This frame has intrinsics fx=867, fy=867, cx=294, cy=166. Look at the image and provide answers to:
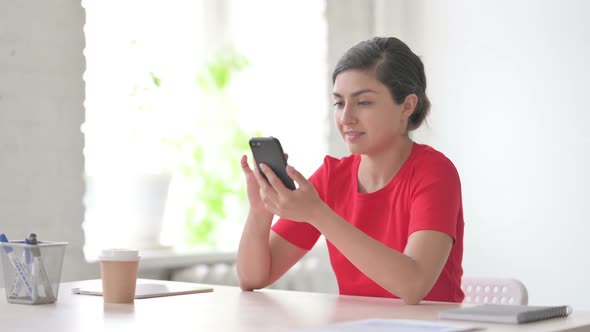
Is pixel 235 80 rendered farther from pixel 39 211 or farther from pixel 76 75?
pixel 39 211

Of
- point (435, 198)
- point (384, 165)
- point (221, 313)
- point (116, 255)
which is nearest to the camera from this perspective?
point (221, 313)

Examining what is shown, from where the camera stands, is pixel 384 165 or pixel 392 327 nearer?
pixel 392 327

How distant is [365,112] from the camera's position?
1939mm

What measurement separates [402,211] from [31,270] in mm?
782

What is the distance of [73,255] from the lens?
2828 millimetres

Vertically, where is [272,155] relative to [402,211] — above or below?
above

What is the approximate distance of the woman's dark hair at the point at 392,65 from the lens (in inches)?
76.6

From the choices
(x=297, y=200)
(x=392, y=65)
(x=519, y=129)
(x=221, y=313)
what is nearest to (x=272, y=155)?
(x=297, y=200)

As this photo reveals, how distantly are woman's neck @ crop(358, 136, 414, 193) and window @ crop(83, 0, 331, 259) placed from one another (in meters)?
1.24

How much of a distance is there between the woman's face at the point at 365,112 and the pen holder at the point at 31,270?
2.24 feet

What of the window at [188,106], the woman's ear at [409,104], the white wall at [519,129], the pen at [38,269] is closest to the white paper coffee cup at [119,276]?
the pen at [38,269]

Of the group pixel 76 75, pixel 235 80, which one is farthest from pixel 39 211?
pixel 235 80

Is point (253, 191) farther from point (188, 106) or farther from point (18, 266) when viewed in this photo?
point (188, 106)

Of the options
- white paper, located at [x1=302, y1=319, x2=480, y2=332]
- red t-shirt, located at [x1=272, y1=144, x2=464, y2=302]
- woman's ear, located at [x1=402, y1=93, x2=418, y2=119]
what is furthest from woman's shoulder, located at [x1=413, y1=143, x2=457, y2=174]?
white paper, located at [x1=302, y1=319, x2=480, y2=332]
